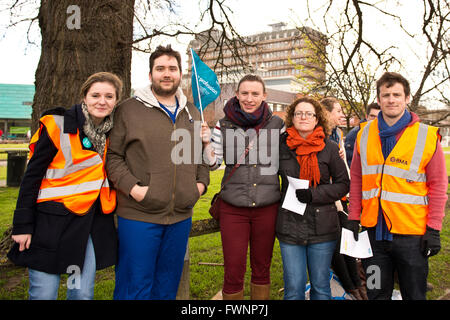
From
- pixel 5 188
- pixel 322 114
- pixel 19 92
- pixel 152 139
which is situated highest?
pixel 19 92

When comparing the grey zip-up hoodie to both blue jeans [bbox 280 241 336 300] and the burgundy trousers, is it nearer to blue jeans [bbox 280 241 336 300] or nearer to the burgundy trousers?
the burgundy trousers

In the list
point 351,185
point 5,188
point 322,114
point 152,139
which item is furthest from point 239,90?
point 5,188

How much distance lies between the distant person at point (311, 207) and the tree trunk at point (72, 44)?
7.20 ft

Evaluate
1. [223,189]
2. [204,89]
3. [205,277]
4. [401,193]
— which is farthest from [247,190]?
[205,277]

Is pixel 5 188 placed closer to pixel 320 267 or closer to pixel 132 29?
pixel 132 29

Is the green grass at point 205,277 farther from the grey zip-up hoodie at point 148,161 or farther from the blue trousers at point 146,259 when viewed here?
the grey zip-up hoodie at point 148,161

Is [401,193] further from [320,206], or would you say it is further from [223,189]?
[223,189]

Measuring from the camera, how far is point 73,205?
2291 mm

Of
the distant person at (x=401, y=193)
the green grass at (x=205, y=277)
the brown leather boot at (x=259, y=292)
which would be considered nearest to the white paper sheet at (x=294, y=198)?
the distant person at (x=401, y=193)

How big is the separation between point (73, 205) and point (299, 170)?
1720 millimetres

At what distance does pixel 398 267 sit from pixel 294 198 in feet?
2.92

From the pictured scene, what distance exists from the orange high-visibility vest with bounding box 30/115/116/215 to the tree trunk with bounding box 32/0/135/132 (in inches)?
63.2

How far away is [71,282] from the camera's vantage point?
7.59 feet

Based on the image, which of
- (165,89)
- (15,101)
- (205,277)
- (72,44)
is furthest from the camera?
(15,101)
